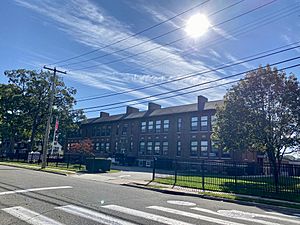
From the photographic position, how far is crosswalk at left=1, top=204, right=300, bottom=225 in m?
6.50

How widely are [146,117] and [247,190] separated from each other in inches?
1316

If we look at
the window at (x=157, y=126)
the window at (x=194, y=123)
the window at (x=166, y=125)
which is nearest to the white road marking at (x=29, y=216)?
the window at (x=194, y=123)

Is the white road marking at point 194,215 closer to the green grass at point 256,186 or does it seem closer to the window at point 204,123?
the green grass at point 256,186

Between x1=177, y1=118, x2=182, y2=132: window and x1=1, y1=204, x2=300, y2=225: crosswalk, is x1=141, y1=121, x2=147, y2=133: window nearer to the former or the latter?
x1=177, y1=118, x2=182, y2=132: window

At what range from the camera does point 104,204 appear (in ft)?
28.2

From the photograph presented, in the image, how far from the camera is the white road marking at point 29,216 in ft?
20.2

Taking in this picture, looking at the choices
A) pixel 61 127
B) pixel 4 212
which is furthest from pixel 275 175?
pixel 61 127

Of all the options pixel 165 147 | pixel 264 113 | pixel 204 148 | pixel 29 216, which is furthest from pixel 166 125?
pixel 29 216

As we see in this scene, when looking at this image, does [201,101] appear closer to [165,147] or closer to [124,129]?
[165,147]

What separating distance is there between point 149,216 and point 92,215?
4.90ft

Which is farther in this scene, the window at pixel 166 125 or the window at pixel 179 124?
the window at pixel 166 125

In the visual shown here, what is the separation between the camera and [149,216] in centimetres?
716

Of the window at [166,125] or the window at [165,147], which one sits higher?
the window at [166,125]

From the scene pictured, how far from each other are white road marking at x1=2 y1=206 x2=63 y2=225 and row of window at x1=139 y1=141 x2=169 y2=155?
119 feet
